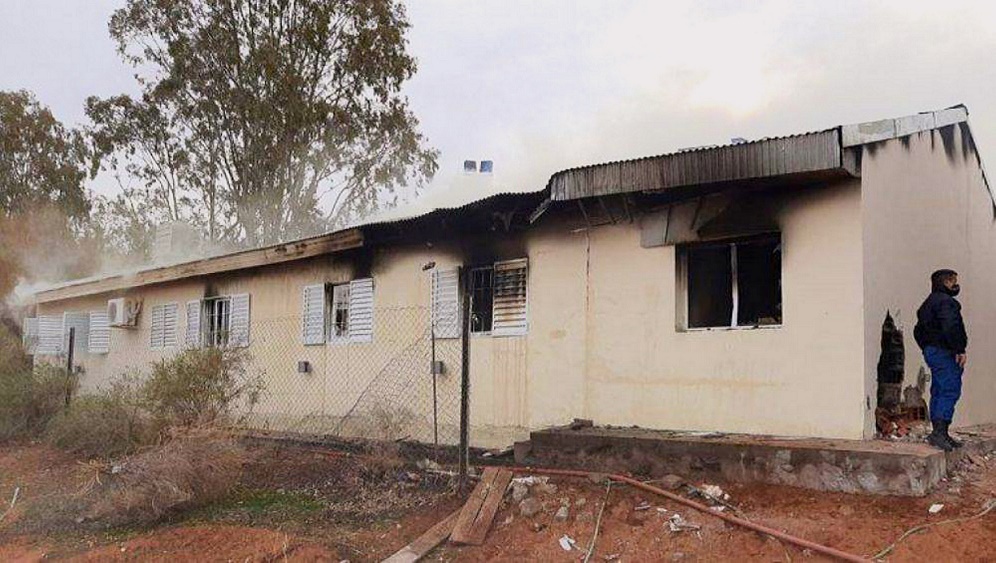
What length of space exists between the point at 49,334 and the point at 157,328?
6.01 metres

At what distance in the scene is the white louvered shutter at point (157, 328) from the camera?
1452 cm

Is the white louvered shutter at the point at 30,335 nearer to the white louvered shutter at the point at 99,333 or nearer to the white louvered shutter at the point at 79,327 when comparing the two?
the white louvered shutter at the point at 79,327

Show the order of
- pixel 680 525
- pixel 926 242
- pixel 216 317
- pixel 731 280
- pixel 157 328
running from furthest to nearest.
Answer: pixel 157 328 → pixel 216 317 → pixel 926 242 → pixel 731 280 → pixel 680 525

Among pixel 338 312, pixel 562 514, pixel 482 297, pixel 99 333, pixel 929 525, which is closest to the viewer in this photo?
pixel 929 525

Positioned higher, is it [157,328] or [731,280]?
[731,280]

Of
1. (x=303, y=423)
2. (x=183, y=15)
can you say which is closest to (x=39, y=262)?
(x=183, y=15)

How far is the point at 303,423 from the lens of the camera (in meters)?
11.4

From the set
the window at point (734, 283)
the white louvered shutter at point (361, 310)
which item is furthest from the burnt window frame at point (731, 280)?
the white louvered shutter at point (361, 310)

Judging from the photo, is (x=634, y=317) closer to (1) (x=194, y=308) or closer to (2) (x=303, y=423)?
(2) (x=303, y=423)

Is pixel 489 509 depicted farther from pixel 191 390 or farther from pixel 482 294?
pixel 191 390

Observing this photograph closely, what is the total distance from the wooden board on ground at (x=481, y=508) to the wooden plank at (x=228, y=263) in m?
4.72

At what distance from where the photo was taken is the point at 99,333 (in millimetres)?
16672

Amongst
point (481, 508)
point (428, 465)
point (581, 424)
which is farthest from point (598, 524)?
point (581, 424)

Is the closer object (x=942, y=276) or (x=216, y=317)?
(x=942, y=276)
